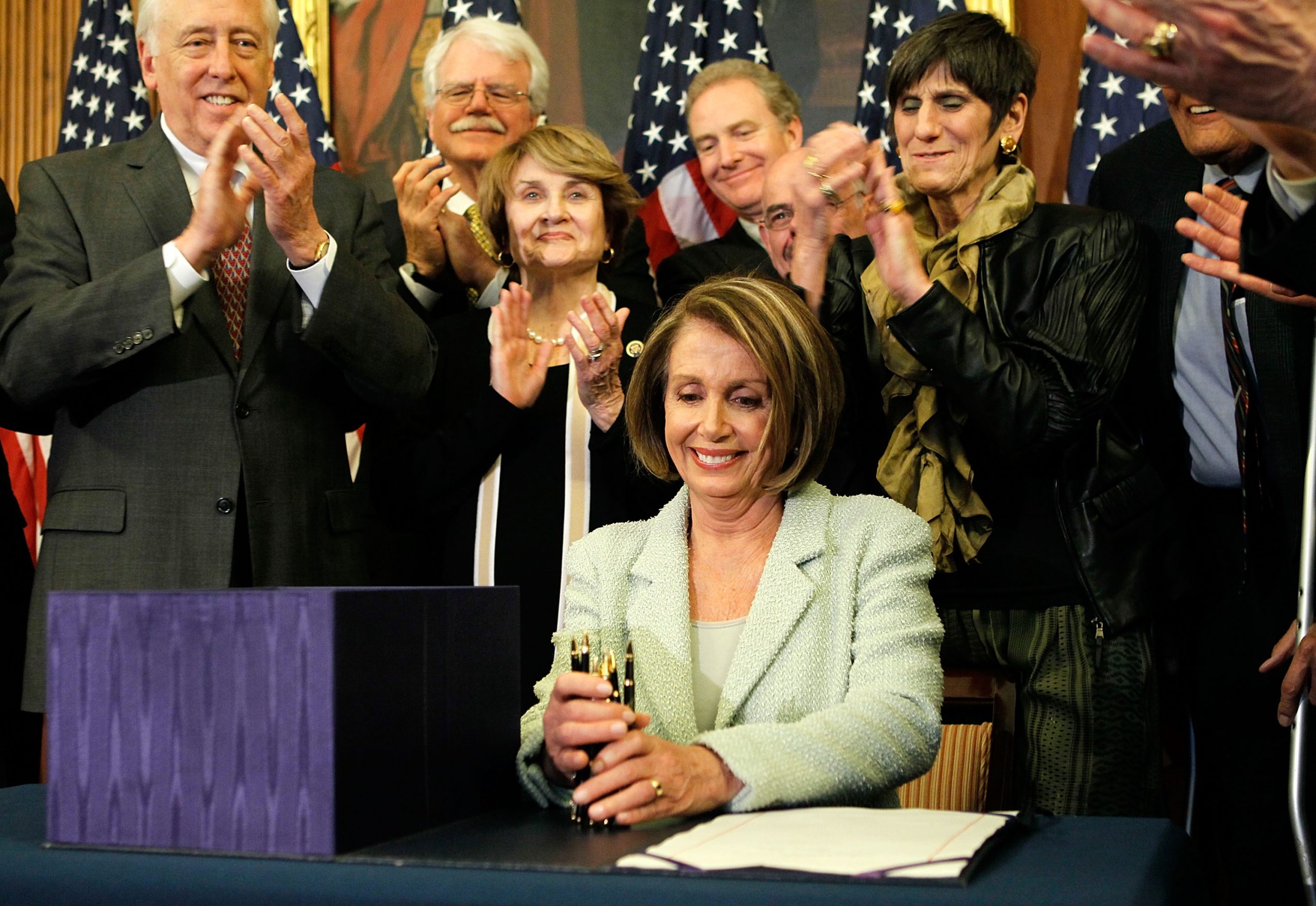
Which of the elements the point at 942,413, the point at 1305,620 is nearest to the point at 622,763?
the point at 1305,620

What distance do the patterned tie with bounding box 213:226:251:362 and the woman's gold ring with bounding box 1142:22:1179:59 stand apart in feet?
6.56

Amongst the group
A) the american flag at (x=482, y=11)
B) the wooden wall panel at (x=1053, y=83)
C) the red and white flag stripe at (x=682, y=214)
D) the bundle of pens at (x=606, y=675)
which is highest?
the american flag at (x=482, y=11)

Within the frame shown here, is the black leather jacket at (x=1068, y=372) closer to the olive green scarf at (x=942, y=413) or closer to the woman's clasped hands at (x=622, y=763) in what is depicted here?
the olive green scarf at (x=942, y=413)

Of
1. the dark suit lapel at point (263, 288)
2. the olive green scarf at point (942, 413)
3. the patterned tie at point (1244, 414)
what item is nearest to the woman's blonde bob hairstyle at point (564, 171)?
the dark suit lapel at point (263, 288)

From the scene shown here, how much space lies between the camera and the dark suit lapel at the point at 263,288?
290cm

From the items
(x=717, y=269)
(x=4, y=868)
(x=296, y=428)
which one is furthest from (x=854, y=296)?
(x=4, y=868)

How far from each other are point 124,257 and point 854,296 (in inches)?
60.1

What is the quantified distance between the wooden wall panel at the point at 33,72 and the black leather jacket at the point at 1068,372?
3961mm

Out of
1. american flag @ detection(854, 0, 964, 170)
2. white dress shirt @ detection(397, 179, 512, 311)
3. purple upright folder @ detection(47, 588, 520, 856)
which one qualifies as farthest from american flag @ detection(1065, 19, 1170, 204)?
purple upright folder @ detection(47, 588, 520, 856)

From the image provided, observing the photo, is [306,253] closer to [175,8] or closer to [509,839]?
[175,8]

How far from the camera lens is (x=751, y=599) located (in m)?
2.27

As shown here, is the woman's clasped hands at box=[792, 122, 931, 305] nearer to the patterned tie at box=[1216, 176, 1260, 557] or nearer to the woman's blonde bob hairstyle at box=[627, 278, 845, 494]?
the woman's blonde bob hairstyle at box=[627, 278, 845, 494]

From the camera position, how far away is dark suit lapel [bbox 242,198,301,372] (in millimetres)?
2898

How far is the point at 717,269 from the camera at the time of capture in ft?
11.7
